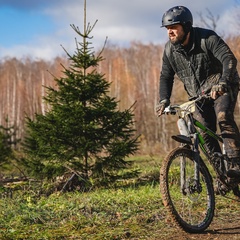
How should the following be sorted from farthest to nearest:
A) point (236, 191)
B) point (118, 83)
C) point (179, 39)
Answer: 1. point (118, 83)
2. point (236, 191)
3. point (179, 39)

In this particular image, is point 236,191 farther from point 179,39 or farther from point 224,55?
point 179,39

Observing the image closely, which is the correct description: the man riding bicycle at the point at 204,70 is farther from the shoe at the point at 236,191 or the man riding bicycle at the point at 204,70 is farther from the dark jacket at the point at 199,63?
the shoe at the point at 236,191

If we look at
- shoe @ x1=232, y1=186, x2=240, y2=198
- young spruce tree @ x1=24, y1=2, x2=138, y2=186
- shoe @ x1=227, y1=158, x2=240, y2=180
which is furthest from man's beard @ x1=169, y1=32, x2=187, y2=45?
young spruce tree @ x1=24, y1=2, x2=138, y2=186

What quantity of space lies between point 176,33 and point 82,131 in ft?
20.1

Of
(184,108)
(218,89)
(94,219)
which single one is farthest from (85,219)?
(218,89)

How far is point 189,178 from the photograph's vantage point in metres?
5.18

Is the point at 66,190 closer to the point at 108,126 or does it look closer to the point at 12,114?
the point at 108,126

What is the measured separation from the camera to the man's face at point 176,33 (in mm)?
5430

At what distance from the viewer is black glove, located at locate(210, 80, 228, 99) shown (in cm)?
513

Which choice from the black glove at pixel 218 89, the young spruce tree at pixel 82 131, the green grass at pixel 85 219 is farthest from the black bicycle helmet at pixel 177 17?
the young spruce tree at pixel 82 131

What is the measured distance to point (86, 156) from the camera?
1135cm

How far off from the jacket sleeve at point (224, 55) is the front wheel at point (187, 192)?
893 millimetres

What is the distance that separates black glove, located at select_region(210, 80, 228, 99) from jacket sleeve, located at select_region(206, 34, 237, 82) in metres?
0.11

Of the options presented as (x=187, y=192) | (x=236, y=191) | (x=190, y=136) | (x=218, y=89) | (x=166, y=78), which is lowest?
(x=236, y=191)
